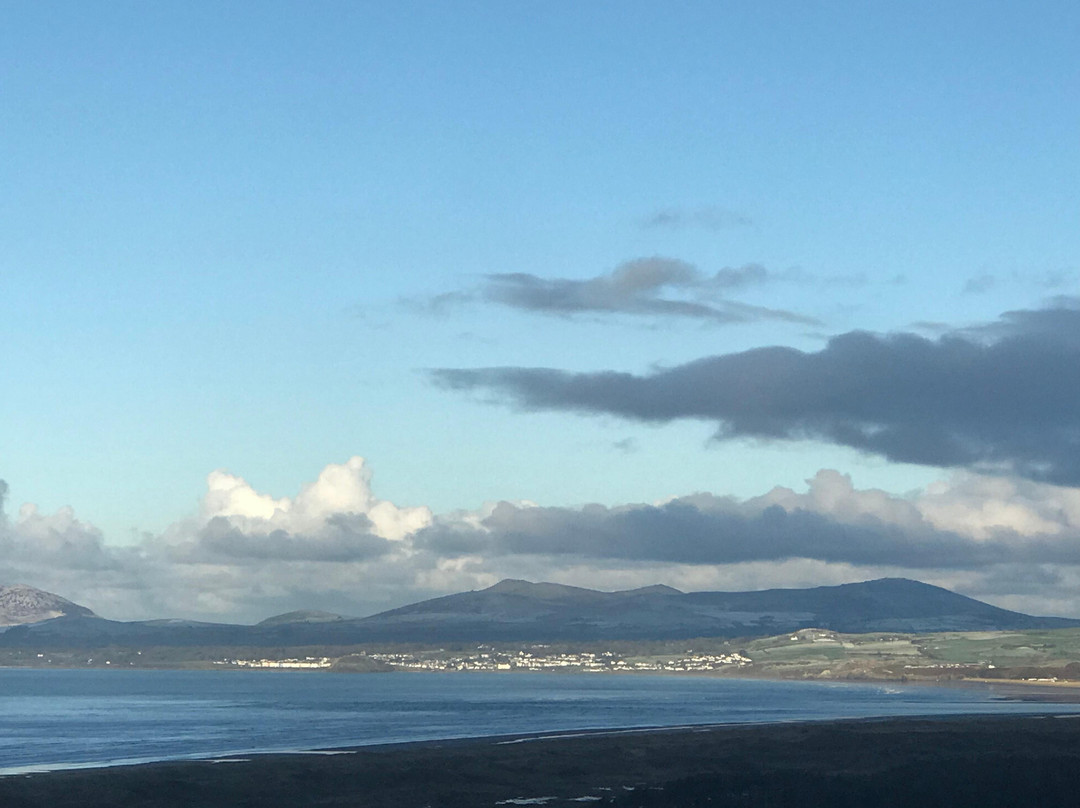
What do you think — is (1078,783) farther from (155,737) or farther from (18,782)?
(155,737)

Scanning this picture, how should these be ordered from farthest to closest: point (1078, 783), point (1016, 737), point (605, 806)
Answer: point (1016, 737)
point (1078, 783)
point (605, 806)

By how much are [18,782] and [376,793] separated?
26.3 m

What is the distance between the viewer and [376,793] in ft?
301

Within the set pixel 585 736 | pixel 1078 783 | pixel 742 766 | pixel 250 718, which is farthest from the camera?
pixel 250 718

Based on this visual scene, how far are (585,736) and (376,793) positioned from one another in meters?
53.7

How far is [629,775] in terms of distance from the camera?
103 meters

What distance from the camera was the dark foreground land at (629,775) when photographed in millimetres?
83688

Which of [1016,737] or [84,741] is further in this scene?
[84,741]

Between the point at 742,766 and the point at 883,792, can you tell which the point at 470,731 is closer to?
the point at 742,766

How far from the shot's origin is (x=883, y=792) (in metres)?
82.9

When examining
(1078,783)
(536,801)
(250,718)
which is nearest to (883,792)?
(1078,783)

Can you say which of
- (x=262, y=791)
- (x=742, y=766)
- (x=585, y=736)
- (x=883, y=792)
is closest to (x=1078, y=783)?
(x=883, y=792)

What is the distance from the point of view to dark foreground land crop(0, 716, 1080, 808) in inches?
3295

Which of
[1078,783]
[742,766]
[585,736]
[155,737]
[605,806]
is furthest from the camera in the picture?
[155,737]
